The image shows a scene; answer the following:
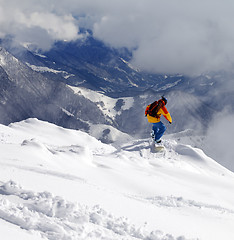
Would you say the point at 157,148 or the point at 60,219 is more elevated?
the point at 157,148

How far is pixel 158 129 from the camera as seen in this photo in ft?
69.2

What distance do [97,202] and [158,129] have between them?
41.8ft

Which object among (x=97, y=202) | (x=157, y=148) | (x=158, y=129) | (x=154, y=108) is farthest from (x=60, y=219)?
(x=157, y=148)

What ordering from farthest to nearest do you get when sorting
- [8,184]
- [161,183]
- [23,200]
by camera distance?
1. [161,183]
2. [8,184]
3. [23,200]

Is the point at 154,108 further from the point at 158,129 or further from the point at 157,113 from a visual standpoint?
the point at 158,129

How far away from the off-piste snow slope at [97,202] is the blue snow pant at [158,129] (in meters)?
4.94

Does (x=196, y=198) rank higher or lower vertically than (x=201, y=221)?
higher

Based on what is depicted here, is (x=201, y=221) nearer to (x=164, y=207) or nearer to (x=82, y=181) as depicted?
(x=164, y=207)

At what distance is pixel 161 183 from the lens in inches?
534

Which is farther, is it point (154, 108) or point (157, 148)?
point (157, 148)

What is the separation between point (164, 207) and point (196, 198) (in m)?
2.25

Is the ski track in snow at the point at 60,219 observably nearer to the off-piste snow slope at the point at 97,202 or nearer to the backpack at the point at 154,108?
the off-piste snow slope at the point at 97,202

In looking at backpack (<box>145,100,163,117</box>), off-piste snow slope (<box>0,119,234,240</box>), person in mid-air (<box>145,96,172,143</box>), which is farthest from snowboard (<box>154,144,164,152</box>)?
off-piste snow slope (<box>0,119,234,240</box>)

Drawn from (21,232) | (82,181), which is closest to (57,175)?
(82,181)
